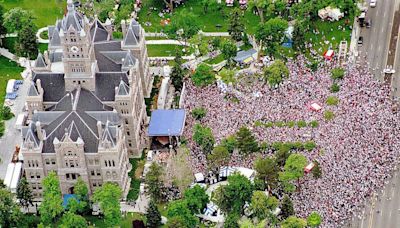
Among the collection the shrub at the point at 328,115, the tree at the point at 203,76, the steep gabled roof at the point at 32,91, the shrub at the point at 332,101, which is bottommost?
the shrub at the point at 328,115

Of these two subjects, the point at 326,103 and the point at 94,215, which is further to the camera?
the point at 326,103

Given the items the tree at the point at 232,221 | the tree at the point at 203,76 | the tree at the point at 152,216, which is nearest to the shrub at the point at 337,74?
the tree at the point at 203,76

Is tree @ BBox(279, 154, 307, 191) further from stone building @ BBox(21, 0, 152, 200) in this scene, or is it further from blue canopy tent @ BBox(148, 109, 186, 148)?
stone building @ BBox(21, 0, 152, 200)

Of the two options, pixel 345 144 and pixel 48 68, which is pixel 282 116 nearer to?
pixel 345 144

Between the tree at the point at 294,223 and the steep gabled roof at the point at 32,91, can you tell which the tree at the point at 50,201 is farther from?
the tree at the point at 294,223

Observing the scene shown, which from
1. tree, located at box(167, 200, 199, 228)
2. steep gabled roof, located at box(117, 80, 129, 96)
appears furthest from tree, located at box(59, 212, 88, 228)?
steep gabled roof, located at box(117, 80, 129, 96)

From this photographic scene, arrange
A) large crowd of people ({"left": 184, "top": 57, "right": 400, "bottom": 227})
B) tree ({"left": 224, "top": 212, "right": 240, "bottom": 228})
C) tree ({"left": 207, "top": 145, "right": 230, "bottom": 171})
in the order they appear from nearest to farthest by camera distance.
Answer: tree ({"left": 224, "top": 212, "right": 240, "bottom": 228})
large crowd of people ({"left": 184, "top": 57, "right": 400, "bottom": 227})
tree ({"left": 207, "top": 145, "right": 230, "bottom": 171})

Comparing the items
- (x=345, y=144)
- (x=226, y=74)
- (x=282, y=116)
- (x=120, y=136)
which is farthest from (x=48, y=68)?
(x=345, y=144)
